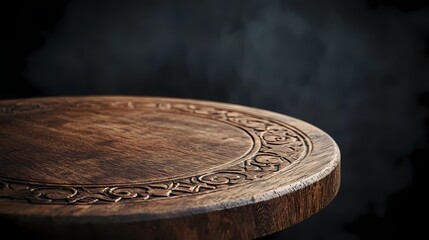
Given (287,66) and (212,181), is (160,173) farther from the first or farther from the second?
(287,66)

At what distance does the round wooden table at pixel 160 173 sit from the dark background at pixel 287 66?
0.59 meters

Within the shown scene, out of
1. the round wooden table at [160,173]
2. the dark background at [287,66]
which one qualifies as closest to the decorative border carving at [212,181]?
the round wooden table at [160,173]

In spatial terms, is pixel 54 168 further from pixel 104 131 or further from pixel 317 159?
pixel 317 159

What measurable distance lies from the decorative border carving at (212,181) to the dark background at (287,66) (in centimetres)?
67

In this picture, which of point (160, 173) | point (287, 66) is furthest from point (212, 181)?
point (287, 66)

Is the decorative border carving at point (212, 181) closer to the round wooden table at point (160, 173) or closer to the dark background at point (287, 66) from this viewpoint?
the round wooden table at point (160, 173)

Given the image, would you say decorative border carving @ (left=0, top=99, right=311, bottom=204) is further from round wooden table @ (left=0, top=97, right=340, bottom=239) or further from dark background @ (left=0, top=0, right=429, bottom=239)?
dark background @ (left=0, top=0, right=429, bottom=239)

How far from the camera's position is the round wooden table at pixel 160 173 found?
0.87m

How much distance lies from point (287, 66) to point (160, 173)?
3.95ft

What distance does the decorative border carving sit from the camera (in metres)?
0.95

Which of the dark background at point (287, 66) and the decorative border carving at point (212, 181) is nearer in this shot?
the decorative border carving at point (212, 181)

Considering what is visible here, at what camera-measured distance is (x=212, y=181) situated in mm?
1045

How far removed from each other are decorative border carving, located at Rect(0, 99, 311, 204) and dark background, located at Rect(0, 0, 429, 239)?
0.67 meters

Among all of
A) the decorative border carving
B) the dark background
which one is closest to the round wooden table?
the decorative border carving
